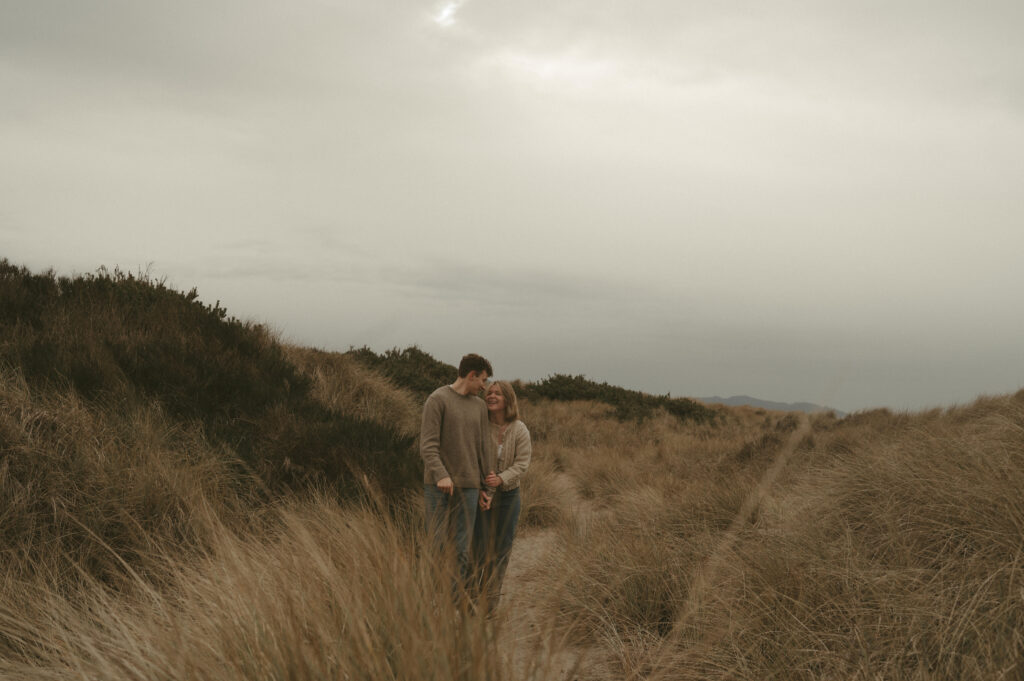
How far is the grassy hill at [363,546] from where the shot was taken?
2.52m

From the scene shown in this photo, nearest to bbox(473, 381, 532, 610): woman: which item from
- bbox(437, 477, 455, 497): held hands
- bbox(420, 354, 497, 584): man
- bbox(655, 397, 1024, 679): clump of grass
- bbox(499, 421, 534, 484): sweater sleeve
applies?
bbox(499, 421, 534, 484): sweater sleeve

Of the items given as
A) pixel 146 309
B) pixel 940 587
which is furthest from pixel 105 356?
pixel 940 587

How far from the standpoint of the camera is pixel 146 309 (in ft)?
32.1

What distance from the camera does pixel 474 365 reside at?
485 centimetres

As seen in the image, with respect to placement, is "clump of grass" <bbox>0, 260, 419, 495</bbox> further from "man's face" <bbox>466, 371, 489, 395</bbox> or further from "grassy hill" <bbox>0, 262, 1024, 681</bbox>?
"man's face" <bbox>466, 371, 489, 395</bbox>

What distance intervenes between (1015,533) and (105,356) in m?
8.57

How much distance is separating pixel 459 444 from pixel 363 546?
1222 mm

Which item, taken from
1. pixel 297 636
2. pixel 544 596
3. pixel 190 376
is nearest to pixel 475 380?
pixel 544 596

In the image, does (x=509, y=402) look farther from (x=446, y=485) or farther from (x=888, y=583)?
(x=888, y=583)

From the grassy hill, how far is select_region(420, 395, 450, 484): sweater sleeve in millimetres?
462

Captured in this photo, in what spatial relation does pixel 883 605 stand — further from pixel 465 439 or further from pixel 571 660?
pixel 465 439

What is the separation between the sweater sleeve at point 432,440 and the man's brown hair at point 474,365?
1.02 feet

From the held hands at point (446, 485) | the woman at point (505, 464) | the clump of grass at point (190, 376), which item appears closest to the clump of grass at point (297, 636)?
the held hands at point (446, 485)

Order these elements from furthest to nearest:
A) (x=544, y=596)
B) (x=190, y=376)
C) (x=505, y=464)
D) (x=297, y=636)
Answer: (x=190, y=376) < (x=505, y=464) < (x=544, y=596) < (x=297, y=636)
